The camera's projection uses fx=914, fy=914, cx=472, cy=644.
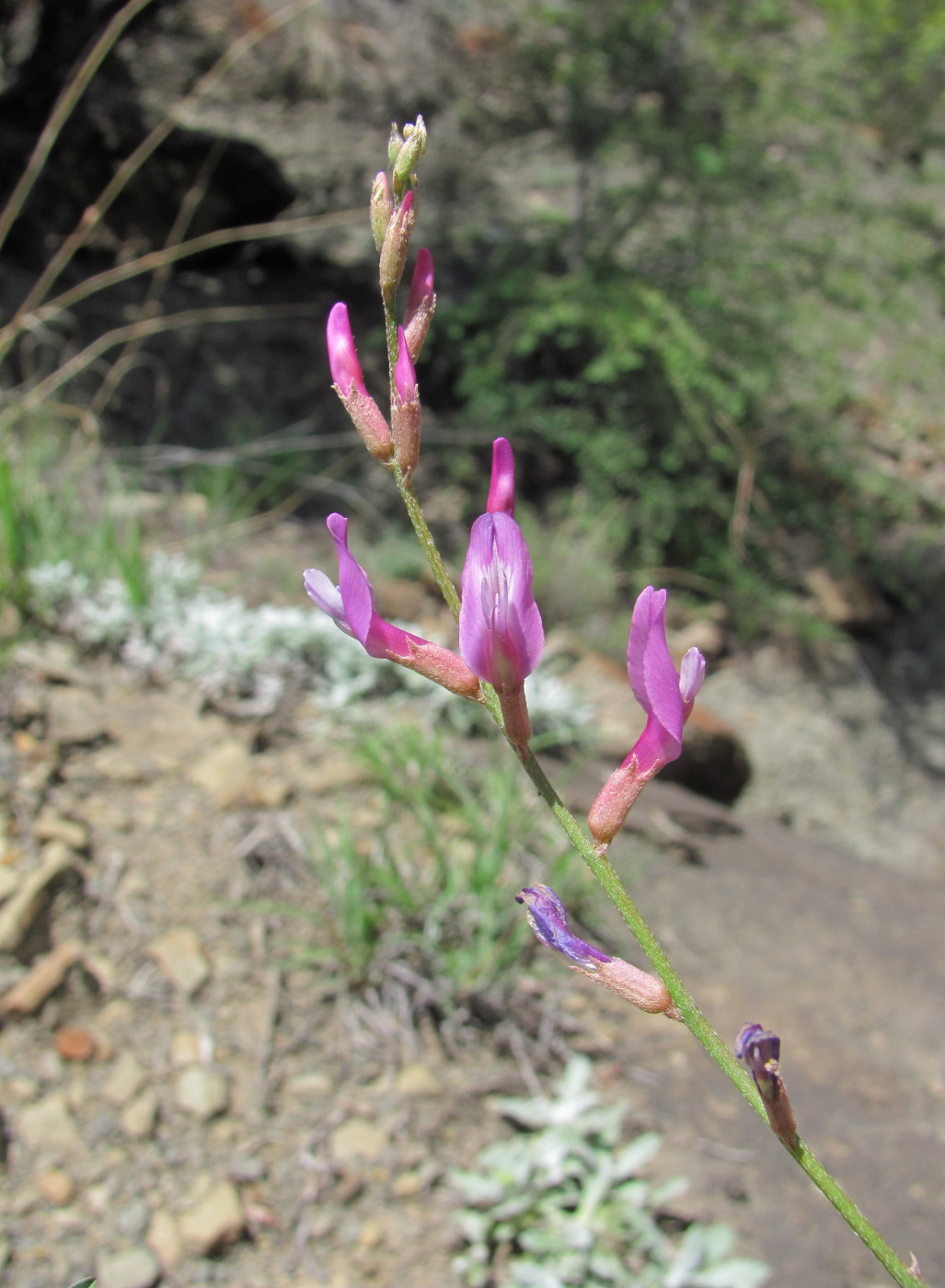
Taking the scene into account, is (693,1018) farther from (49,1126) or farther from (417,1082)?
(49,1126)

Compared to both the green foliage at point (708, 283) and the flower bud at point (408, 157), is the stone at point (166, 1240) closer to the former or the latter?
the flower bud at point (408, 157)

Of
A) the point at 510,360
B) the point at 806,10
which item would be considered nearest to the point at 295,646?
the point at 510,360

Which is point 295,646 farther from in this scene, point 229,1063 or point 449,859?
point 229,1063

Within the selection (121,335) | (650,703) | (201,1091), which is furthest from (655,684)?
(121,335)

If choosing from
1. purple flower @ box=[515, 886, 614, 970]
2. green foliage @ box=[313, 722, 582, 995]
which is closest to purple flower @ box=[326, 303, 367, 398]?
purple flower @ box=[515, 886, 614, 970]

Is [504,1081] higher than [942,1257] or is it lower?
lower

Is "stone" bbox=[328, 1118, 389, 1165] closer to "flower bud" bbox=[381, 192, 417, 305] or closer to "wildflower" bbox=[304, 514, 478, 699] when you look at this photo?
"wildflower" bbox=[304, 514, 478, 699]
